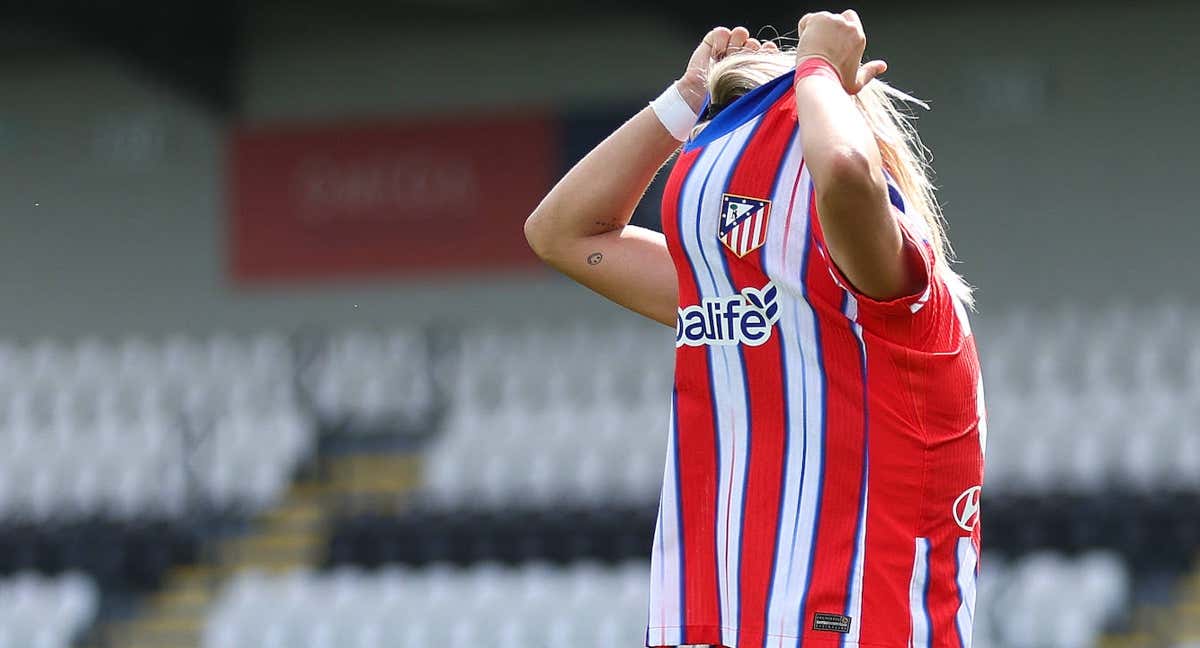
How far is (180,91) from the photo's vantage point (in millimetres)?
13375

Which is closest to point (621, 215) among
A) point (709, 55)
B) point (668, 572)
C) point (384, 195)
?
point (709, 55)

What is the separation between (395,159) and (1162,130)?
5.95m

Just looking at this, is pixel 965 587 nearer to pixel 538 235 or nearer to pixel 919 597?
pixel 919 597

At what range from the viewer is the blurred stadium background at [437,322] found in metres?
8.38

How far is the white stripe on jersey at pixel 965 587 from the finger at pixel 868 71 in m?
0.48

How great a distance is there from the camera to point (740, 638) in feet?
5.56

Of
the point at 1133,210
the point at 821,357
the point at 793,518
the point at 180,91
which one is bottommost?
the point at 793,518

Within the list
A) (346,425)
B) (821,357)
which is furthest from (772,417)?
(346,425)

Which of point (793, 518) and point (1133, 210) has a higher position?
point (1133, 210)

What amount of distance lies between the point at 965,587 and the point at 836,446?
0.21 m

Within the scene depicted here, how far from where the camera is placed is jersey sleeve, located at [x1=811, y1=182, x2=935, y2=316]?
1.61 meters

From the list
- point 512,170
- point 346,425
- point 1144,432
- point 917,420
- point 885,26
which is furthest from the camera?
point 512,170

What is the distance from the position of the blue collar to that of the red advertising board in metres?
11.5

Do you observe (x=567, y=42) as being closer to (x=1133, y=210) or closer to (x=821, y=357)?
(x=1133, y=210)
